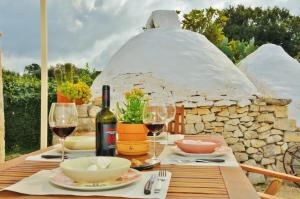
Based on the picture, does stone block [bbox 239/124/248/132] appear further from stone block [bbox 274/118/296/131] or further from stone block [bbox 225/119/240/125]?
stone block [bbox 274/118/296/131]

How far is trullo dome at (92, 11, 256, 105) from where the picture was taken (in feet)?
22.1

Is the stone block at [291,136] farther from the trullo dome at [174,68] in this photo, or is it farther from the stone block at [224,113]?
the stone block at [224,113]

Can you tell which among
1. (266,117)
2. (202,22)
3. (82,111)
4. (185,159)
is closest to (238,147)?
(266,117)

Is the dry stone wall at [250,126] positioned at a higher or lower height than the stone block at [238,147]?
higher

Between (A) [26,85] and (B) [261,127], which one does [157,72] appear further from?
(A) [26,85]

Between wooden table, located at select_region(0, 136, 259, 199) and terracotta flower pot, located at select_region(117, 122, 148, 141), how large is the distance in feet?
0.39

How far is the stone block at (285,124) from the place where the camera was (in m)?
6.52

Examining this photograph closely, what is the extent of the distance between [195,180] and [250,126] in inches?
203

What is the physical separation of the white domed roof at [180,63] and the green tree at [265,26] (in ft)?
39.7

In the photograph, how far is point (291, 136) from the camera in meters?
6.53

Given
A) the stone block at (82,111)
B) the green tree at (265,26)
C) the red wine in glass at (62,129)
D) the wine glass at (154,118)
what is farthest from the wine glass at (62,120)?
the green tree at (265,26)

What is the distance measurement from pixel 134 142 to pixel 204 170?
0.43 m

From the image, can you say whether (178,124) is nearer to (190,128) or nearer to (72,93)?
(72,93)

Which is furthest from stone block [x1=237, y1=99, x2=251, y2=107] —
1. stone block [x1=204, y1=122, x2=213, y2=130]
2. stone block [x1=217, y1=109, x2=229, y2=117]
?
stone block [x1=204, y1=122, x2=213, y2=130]
